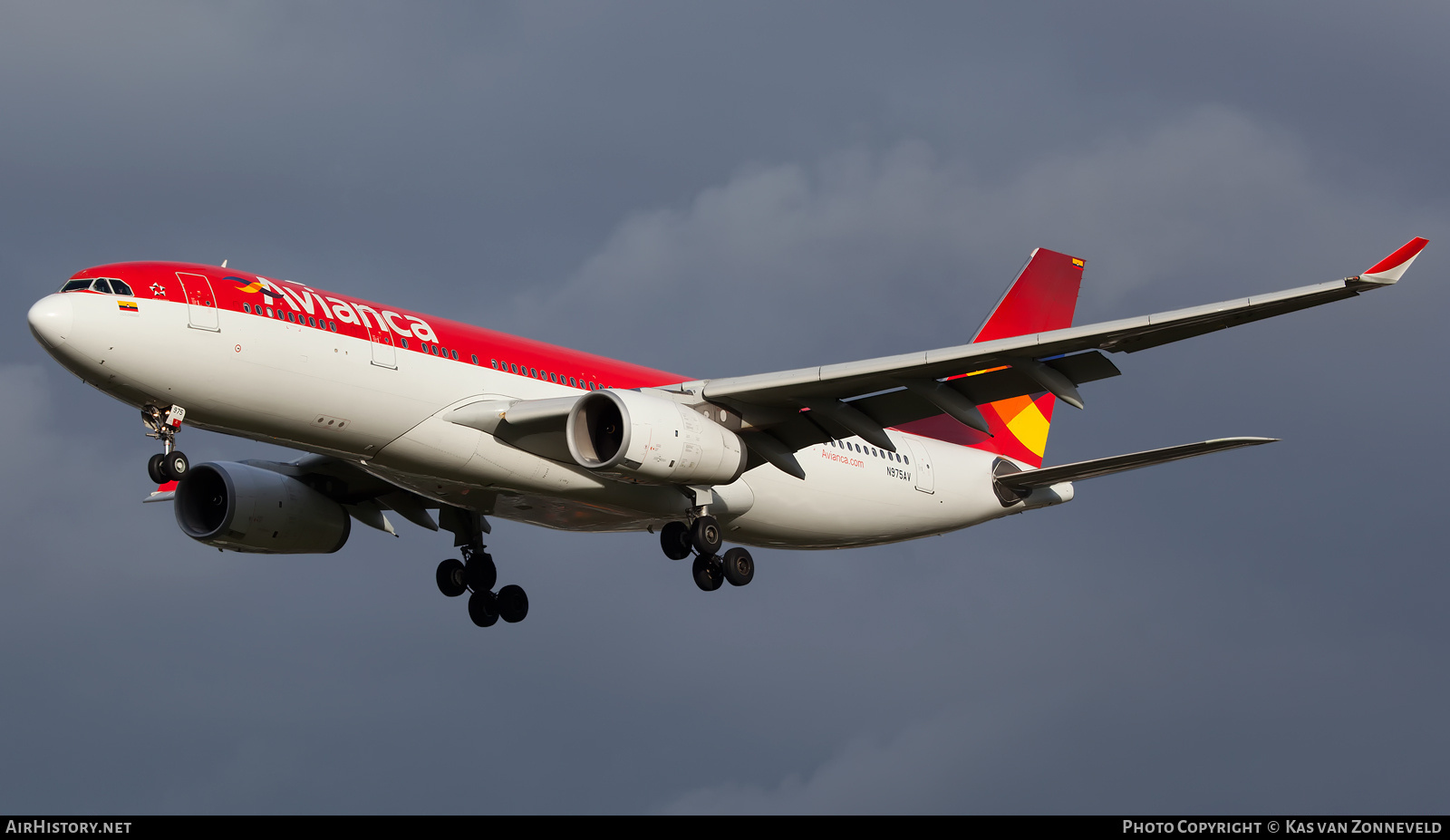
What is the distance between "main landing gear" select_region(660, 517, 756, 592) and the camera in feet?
96.6

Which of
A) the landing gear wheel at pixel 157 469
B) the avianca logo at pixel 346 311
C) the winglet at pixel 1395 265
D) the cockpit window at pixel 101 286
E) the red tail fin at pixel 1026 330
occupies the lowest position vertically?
the landing gear wheel at pixel 157 469

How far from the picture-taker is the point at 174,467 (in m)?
24.2

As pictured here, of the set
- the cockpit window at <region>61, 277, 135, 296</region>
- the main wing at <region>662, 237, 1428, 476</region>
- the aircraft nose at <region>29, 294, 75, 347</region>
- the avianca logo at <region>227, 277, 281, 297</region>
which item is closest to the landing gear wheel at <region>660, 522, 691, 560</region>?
the main wing at <region>662, 237, 1428, 476</region>

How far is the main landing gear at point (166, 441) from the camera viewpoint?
24125 mm

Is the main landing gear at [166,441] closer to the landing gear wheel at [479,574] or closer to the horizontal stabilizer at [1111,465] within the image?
the landing gear wheel at [479,574]

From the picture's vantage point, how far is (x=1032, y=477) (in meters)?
34.1

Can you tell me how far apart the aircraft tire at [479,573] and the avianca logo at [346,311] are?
8.32 m

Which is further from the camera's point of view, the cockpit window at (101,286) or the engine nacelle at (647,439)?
the engine nacelle at (647,439)

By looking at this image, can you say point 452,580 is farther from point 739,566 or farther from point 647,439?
point 647,439

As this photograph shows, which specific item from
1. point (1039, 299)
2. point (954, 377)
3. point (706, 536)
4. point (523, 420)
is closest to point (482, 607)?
point (706, 536)

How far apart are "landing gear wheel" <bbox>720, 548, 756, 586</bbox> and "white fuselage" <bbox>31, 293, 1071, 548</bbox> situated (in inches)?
34.0

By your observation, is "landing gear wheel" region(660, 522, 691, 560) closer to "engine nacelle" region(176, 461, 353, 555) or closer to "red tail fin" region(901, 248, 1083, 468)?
"engine nacelle" region(176, 461, 353, 555)

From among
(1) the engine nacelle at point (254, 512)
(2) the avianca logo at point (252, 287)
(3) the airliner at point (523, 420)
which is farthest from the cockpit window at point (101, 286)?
(1) the engine nacelle at point (254, 512)
